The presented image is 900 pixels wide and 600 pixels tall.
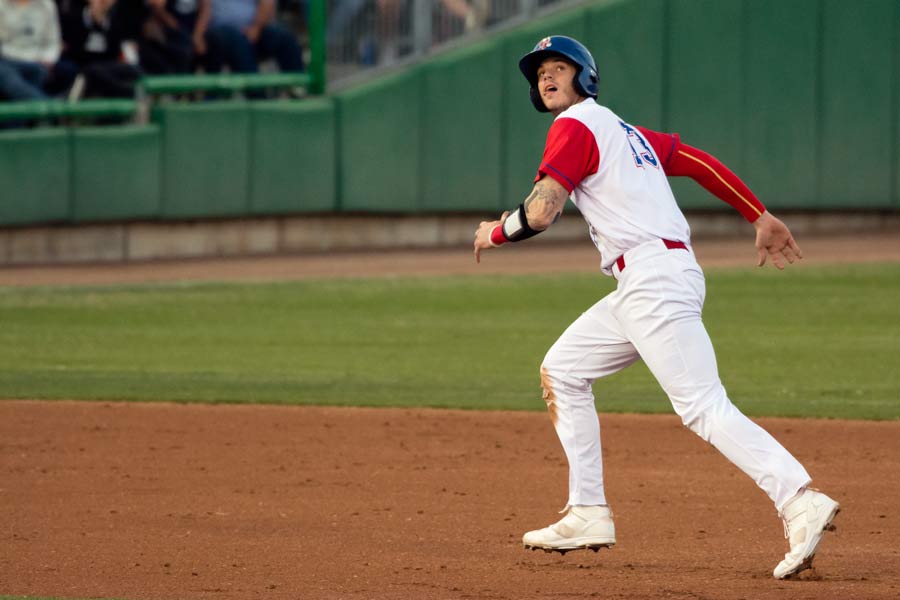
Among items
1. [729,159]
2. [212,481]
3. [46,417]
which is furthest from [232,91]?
[212,481]

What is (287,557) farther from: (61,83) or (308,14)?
(308,14)

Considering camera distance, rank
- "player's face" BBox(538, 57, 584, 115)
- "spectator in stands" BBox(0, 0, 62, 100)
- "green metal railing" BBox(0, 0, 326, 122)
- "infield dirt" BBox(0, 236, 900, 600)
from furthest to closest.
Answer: "green metal railing" BBox(0, 0, 326, 122)
"spectator in stands" BBox(0, 0, 62, 100)
"player's face" BBox(538, 57, 584, 115)
"infield dirt" BBox(0, 236, 900, 600)

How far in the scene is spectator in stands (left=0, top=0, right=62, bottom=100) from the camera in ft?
48.3

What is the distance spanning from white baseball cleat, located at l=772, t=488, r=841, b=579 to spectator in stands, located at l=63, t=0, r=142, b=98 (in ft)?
40.3

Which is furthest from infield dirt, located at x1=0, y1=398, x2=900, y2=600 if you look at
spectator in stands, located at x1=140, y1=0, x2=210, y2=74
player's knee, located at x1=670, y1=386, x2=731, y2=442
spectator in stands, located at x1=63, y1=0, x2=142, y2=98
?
spectator in stands, located at x1=140, y1=0, x2=210, y2=74

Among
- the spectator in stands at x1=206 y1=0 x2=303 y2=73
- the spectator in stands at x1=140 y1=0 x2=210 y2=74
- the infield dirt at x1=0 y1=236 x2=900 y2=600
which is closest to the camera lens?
the infield dirt at x1=0 y1=236 x2=900 y2=600

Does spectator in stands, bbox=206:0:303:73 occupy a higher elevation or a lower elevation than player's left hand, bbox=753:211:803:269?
higher

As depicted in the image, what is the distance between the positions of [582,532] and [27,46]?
11.9 meters

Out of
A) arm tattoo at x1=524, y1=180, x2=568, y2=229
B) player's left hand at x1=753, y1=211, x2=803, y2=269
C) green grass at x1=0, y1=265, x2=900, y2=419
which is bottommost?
green grass at x1=0, y1=265, x2=900, y2=419

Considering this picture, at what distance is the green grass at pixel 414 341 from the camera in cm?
882

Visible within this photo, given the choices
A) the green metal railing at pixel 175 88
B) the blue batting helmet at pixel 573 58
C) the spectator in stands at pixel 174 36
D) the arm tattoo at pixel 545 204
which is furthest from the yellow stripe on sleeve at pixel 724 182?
the spectator in stands at pixel 174 36

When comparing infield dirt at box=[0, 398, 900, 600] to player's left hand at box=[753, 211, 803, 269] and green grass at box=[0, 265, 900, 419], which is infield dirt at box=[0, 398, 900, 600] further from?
player's left hand at box=[753, 211, 803, 269]

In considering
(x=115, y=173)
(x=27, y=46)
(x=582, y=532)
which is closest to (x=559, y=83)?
(x=582, y=532)

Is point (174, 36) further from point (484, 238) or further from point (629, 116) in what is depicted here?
point (484, 238)
